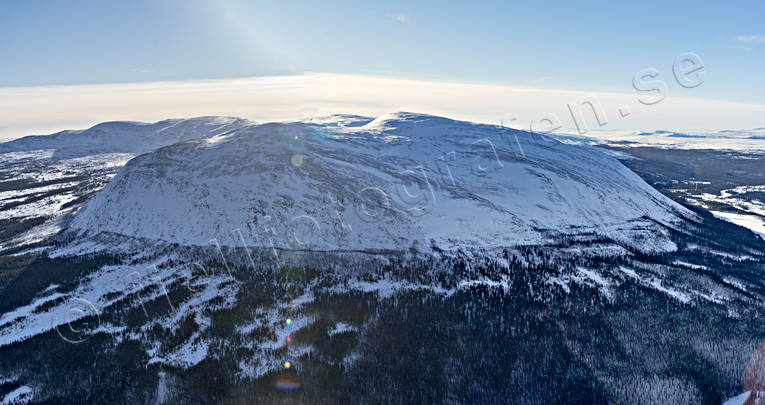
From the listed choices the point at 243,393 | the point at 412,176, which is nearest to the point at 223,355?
the point at 243,393

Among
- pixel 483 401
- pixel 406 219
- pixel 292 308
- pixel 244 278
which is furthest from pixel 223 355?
pixel 406 219

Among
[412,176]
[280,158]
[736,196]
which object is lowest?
[736,196]

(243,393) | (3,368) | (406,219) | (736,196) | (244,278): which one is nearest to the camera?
(243,393)

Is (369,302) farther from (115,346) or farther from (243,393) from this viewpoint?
(115,346)

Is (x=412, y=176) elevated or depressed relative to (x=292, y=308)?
elevated

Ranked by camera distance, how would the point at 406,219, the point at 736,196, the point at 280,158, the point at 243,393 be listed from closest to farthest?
the point at 243,393 < the point at 406,219 < the point at 280,158 < the point at 736,196

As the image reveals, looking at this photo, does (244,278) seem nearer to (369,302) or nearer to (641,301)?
(369,302)

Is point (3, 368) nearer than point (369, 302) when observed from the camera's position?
Yes
